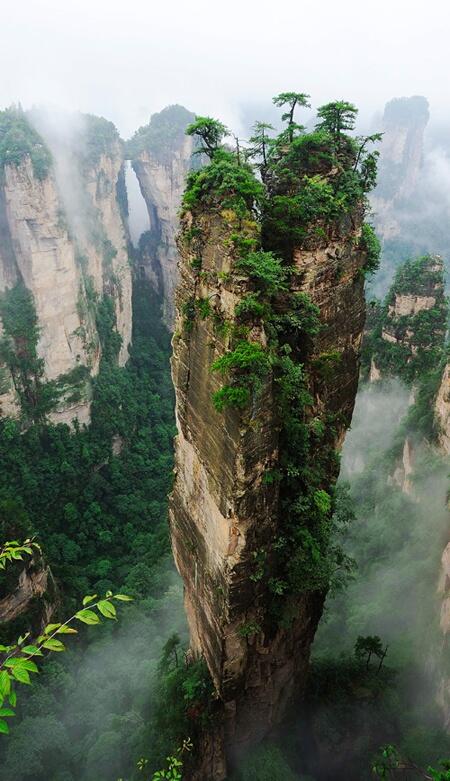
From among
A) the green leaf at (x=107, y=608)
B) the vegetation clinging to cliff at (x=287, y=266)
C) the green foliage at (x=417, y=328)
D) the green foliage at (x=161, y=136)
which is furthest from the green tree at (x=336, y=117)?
the green foliage at (x=161, y=136)

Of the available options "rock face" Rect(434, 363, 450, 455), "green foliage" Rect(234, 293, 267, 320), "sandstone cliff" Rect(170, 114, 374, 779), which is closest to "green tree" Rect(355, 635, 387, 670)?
"sandstone cliff" Rect(170, 114, 374, 779)

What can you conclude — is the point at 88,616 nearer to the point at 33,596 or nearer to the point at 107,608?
the point at 107,608

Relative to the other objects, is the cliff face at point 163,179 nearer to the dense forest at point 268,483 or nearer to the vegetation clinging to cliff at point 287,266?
the dense forest at point 268,483

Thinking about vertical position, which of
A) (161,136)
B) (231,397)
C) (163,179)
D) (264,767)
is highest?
(161,136)

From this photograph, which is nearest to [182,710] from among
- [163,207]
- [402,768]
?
[402,768]

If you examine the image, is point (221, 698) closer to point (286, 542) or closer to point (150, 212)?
point (286, 542)

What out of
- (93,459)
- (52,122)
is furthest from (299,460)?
(52,122)

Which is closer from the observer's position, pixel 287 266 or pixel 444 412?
pixel 287 266
